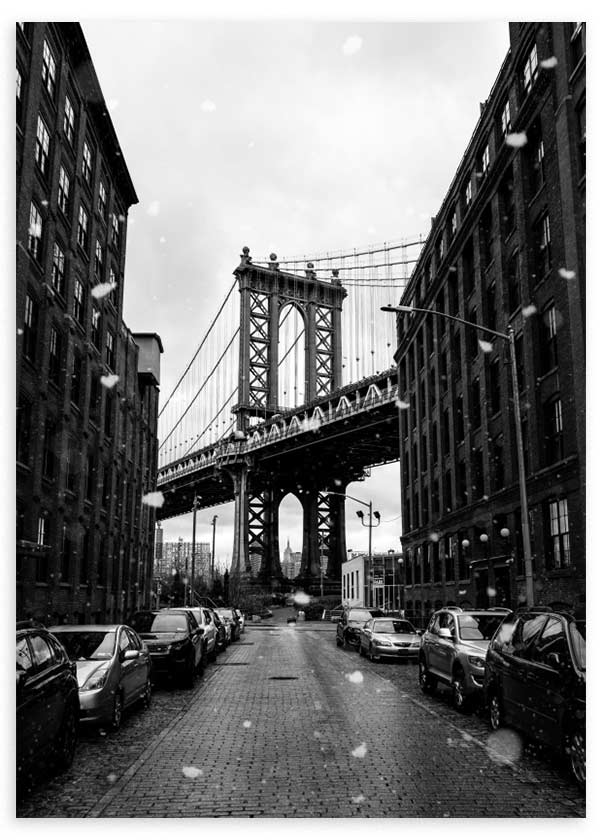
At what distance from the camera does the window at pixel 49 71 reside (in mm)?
21328

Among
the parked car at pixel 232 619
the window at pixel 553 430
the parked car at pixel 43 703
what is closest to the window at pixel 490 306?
the window at pixel 553 430

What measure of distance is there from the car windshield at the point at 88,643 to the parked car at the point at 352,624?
1790 centimetres

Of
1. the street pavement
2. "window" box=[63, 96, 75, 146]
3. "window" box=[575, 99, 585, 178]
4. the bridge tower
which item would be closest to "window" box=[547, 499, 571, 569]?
the street pavement

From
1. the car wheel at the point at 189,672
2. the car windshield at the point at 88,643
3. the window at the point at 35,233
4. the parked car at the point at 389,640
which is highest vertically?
the window at the point at 35,233

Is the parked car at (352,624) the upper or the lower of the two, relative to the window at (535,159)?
lower

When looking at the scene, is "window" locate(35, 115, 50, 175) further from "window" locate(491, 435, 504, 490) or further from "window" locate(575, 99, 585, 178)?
"window" locate(491, 435, 504, 490)

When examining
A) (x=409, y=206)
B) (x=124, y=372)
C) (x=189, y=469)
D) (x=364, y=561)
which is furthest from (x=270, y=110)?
(x=189, y=469)

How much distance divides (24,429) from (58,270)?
21.7 feet

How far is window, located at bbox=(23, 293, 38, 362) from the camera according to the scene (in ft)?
68.3

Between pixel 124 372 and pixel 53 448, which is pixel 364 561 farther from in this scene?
pixel 53 448

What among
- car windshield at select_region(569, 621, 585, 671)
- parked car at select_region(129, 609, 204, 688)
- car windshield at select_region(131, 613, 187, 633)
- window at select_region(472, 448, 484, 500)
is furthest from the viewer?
window at select_region(472, 448, 484, 500)

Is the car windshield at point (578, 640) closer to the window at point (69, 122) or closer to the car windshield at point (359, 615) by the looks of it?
the car windshield at point (359, 615)

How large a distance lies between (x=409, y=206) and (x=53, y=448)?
16.0 metres

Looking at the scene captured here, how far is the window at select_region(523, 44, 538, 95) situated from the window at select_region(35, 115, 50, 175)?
48.9 ft
